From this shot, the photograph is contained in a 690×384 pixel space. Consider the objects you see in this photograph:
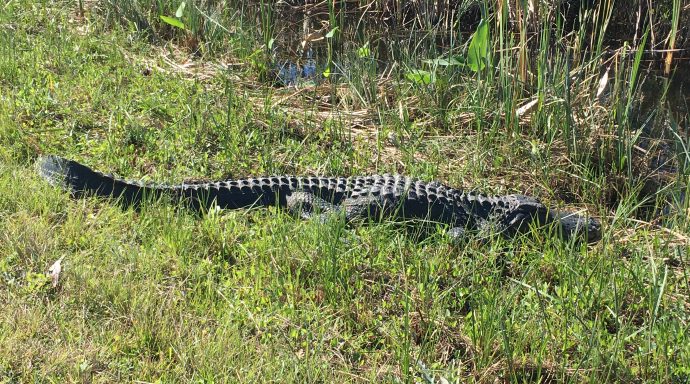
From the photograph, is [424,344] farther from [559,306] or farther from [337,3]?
[337,3]

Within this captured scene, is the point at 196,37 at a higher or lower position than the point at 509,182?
higher

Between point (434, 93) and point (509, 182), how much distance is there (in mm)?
959

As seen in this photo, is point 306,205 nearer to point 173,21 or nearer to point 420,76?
point 420,76

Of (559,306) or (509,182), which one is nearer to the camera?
(559,306)

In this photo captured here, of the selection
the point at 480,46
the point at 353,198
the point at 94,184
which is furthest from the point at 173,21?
the point at 353,198

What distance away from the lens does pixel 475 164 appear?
479 centimetres

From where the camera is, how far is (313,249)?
3457 millimetres

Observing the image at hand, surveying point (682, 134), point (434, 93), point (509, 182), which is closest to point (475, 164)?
point (509, 182)

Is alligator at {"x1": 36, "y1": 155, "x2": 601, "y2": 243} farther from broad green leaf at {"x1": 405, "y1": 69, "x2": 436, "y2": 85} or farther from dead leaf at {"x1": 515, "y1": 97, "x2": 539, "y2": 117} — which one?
broad green leaf at {"x1": 405, "y1": 69, "x2": 436, "y2": 85}

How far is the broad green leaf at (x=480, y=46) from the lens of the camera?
500 centimetres

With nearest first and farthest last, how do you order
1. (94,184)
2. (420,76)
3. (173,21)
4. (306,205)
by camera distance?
1. (94,184)
2. (306,205)
3. (420,76)
4. (173,21)

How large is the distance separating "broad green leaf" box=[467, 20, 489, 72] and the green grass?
0.17 m

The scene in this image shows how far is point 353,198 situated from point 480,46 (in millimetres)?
1506

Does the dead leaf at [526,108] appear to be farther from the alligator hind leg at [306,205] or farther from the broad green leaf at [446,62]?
the alligator hind leg at [306,205]
